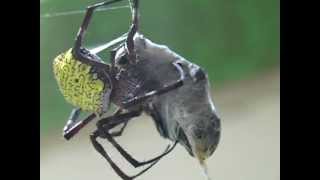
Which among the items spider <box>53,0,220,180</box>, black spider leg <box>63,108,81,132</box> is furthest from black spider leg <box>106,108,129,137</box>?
black spider leg <box>63,108,81,132</box>

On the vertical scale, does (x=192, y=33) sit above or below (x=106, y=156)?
above

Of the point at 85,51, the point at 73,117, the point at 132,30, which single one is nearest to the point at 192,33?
the point at 132,30

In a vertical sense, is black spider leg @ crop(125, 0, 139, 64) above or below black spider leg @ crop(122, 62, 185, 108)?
above

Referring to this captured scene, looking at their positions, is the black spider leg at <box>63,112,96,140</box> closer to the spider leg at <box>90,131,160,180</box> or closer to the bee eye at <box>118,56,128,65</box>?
the spider leg at <box>90,131,160,180</box>

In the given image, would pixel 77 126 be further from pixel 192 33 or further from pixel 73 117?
pixel 192 33
